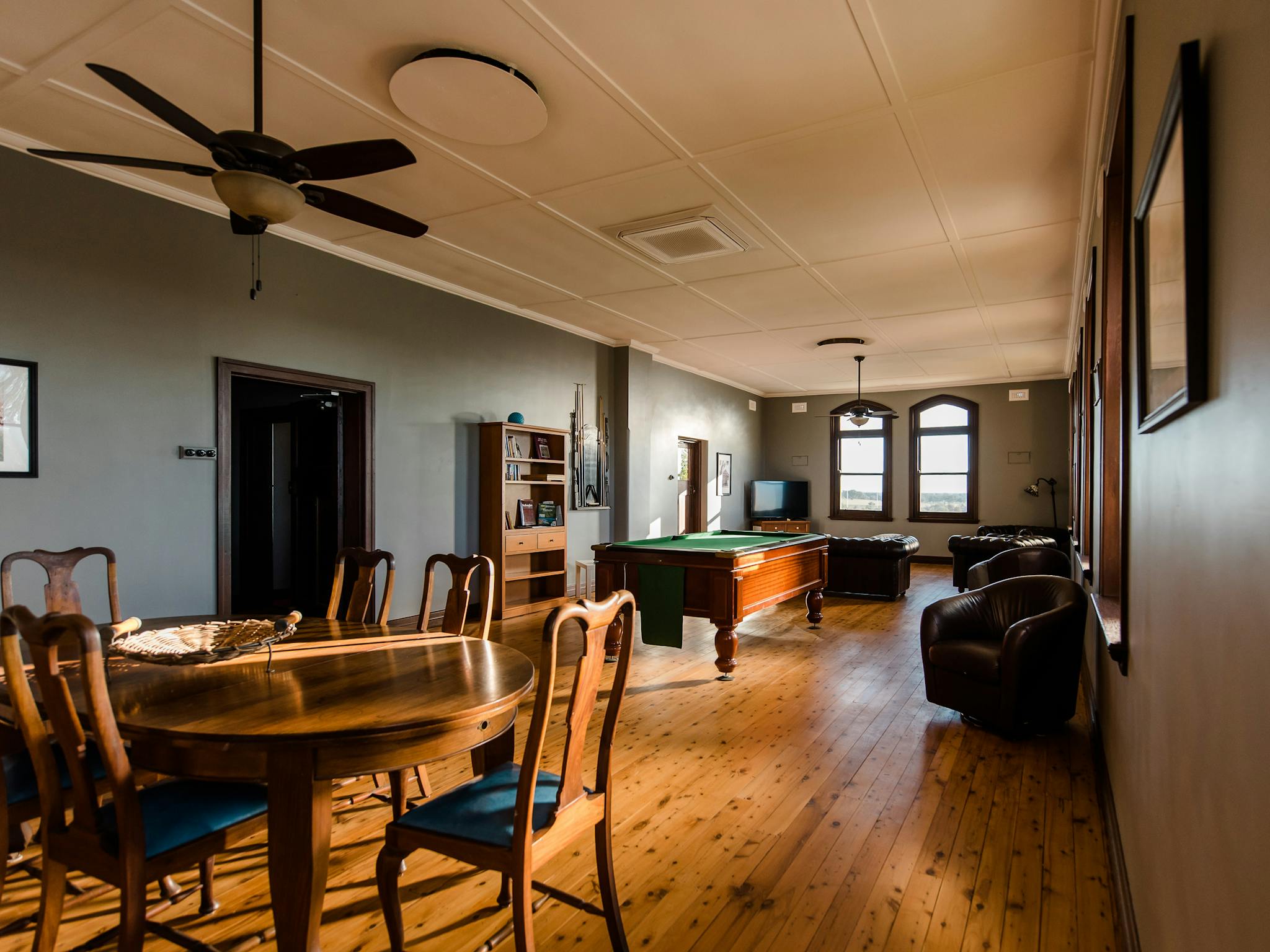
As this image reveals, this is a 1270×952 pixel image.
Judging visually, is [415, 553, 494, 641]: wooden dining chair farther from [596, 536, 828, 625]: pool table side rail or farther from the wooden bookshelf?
the wooden bookshelf

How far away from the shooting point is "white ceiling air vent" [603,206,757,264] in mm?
4773

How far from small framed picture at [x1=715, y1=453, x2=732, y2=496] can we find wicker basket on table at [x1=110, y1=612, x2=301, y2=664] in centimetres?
916

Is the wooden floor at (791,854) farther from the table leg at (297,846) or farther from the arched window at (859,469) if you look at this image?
the arched window at (859,469)

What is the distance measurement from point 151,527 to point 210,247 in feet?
5.87

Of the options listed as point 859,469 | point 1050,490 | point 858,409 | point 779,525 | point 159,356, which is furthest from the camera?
point 859,469

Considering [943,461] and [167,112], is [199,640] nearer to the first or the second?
[167,112]

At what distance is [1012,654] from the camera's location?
3629mm

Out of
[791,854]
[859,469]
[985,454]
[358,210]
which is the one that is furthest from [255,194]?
[859,469]

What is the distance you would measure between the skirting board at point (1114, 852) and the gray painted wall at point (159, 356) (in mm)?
4760

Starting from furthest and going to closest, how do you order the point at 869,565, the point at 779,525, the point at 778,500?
the point at 778,500 → the point at 779,525 → the point at 869,565

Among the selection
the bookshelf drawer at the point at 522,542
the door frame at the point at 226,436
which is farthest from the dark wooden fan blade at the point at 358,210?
the bookshelf drawer at the point at 522,542

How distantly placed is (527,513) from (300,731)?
5.53m

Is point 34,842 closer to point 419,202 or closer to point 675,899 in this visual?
point 675,899

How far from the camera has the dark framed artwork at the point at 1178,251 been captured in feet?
3.88
